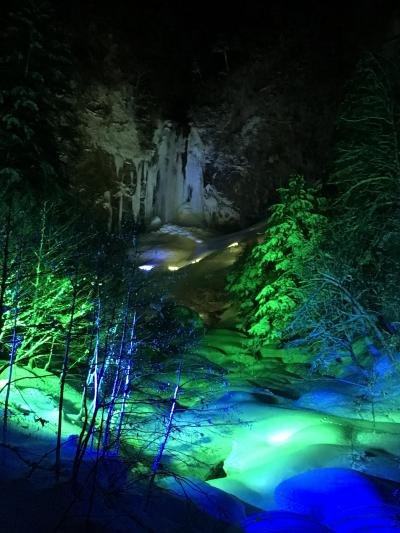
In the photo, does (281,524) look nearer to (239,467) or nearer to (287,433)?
(239,467)

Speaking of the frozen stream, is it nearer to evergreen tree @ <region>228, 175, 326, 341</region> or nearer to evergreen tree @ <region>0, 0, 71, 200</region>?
evergreen tree @ <region>228, 175, 326, 341</region>

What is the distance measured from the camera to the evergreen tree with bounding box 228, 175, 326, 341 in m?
19.7

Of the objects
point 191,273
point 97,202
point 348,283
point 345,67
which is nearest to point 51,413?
point 348,283

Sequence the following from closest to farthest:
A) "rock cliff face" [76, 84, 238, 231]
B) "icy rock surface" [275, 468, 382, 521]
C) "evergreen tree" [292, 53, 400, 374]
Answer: "icy rock surface" [275, 468, 382, 521] → "evergreen tree" [292, 53, 400, 374] → "rock cliff face" [76, 84, 238, 231]

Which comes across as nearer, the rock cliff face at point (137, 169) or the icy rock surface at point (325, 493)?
the icy rock surface at point (325, 493)

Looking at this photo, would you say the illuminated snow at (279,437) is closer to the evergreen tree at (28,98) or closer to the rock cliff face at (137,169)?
the evergreen tree at (28,98)

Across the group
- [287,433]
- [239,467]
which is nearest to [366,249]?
[287,433]

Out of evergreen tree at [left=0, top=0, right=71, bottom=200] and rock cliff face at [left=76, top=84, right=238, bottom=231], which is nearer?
evergreen tree at [left=0, top=0, right=71, bottom=200]

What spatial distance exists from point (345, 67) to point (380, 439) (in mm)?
32121

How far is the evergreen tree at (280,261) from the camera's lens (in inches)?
774

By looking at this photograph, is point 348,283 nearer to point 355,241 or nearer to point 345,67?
point 355,241

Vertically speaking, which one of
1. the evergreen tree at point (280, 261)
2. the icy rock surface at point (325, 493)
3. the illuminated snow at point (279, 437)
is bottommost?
the illuminated snow at point (279, 437)

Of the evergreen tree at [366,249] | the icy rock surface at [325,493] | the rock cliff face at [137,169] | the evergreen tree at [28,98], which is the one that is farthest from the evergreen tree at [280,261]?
the rock cliff face at [137,169]

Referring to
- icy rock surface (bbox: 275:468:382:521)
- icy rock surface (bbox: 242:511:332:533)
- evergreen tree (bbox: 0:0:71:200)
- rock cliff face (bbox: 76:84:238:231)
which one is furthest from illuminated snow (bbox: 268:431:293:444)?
rock cliff face (bbox: 76:84:238:231)
